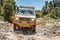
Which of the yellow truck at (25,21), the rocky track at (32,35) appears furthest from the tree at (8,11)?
the yellow truck at (25,21)

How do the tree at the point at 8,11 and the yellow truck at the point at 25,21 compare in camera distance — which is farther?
the tree at the point at 8,11

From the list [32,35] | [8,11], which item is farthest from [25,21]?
[8,11]

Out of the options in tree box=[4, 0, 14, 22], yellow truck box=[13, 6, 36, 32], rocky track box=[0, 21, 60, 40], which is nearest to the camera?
rocky track box=[0, 21, 60, 40]

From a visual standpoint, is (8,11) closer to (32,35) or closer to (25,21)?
(25,21)

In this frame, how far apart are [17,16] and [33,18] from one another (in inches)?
60.6

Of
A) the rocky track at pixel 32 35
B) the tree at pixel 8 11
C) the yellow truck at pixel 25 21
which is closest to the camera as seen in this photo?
the rocky track at pixel 32 35

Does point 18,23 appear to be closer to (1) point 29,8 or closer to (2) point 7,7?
(1) point 29,8

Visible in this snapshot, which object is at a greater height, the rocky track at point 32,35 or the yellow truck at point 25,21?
the yellow truck at point 25,21

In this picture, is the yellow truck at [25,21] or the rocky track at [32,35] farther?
the yellow truck at [25,21]

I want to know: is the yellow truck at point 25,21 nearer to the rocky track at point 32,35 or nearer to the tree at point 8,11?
the rocky track at point 32,35

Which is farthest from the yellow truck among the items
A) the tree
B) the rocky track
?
the tree

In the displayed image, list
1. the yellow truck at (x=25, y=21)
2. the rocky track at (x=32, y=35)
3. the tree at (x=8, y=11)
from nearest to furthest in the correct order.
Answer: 1. the rocky track at (x=32, y=35)
2. the yellow truck at (x=25, y=21)
3. the tree at (x=8, y=11)

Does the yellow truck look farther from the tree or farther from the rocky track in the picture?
the tree

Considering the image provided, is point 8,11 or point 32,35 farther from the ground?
point 32,35
